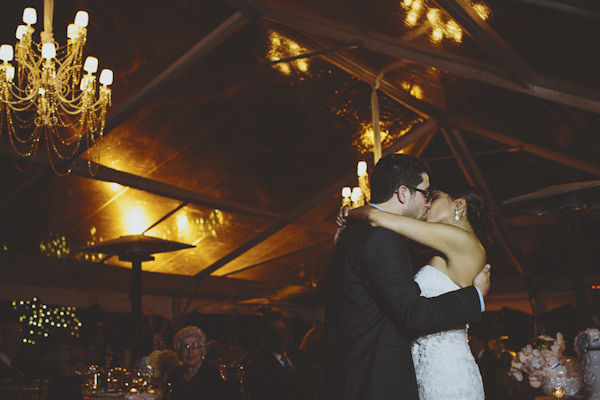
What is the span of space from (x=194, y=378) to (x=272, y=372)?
19.6 inches

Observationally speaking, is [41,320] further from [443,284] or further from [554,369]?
[443,284]

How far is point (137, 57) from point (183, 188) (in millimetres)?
2661

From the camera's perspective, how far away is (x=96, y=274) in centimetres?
970

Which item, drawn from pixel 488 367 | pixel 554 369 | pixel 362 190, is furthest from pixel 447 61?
pixel 554 369

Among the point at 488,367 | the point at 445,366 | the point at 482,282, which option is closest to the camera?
the point at 482,282

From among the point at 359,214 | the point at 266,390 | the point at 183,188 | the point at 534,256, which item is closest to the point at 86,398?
the point at 266,390

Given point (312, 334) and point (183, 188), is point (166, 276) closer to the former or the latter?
point (183, 188)

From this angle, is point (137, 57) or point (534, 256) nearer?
point (137, 57)

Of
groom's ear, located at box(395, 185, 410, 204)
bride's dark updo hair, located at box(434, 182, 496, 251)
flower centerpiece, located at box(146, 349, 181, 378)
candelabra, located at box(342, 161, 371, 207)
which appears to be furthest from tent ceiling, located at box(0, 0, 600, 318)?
flower centerpiece, located at box(146, 349, 181, 378)

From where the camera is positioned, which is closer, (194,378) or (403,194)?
(403,194)

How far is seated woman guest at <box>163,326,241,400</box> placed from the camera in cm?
Result: 351

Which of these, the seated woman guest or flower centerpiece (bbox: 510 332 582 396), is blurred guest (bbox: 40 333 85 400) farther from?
flower centerpiece (bbox: 510 332 582 396)

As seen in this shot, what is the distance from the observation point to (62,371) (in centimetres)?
476

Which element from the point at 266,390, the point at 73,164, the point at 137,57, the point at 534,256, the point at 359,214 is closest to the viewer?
the point at 359,214
